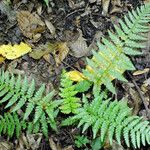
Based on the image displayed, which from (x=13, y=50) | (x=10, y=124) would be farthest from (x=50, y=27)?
(x=10, y=124)

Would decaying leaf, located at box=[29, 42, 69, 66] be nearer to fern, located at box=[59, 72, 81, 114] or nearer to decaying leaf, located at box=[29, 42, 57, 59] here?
decaying leaf, located at box=[29, 42, 57, 59]

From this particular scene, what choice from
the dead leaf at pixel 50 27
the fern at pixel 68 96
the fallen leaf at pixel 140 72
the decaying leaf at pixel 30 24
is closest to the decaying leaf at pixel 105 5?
the dead leaf at pixel 50 27

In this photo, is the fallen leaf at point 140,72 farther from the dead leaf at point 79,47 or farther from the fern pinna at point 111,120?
the fern pinna at point 111,120

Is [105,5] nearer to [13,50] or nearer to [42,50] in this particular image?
[42,50]

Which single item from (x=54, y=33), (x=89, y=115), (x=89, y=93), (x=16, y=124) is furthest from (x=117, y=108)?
(x=54, y=33)

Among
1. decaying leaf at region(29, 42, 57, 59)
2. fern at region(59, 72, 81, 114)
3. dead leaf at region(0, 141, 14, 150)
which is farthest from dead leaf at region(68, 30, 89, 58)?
dead leaf at region(0, 141, 14, 150)
